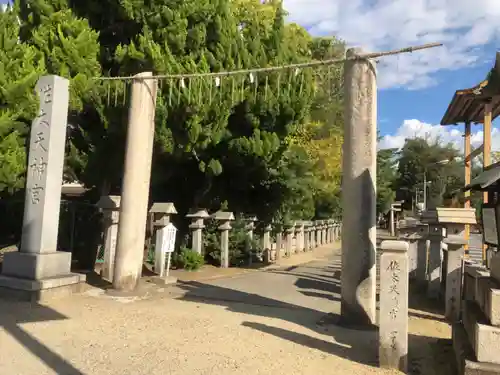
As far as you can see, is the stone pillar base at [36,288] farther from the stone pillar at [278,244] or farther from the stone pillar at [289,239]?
the stone pillar at [289,239]

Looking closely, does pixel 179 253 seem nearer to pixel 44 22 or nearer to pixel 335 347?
pixel 44 22

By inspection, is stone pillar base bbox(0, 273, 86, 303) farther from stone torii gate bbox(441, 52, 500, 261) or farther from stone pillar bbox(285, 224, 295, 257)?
stone pillar bbox(285, 224, 295, 257)

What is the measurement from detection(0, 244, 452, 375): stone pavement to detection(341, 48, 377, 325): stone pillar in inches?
21.4

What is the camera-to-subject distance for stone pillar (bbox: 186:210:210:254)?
14609 mm

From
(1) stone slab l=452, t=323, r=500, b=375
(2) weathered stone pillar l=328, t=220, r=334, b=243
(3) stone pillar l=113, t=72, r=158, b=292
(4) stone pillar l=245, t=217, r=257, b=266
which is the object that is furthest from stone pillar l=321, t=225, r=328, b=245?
(1) stone slab l=452, t=323, r=500, b=375

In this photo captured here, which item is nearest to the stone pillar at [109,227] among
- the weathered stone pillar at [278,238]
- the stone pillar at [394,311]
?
the stone pillar at [394,311]

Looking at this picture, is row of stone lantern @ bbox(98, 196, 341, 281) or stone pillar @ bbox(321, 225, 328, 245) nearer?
row of stone lantern @ bbox(98, 196, 341, 281)

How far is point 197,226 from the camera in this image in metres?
14.7

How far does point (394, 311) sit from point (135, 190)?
19.1 ft

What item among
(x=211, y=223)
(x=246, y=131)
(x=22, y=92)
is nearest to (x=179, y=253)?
(x=211, y=223)

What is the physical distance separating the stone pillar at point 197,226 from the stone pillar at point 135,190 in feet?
16.5

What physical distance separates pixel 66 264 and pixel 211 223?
7.74 meters

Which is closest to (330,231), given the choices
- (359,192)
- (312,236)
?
(312,236)

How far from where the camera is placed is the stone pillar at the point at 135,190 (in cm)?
931
